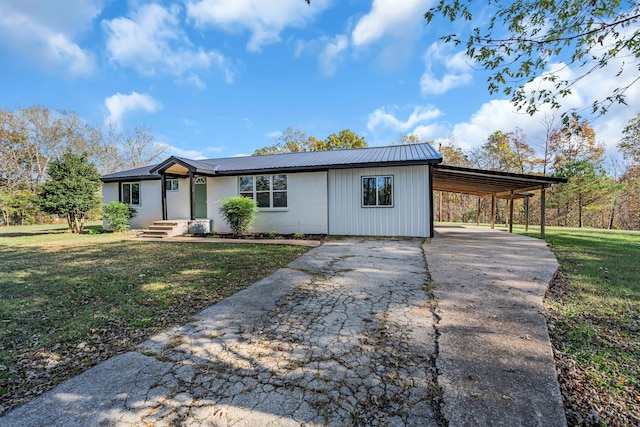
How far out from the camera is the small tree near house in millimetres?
12117

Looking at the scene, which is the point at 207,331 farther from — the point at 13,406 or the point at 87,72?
the point at 87,72

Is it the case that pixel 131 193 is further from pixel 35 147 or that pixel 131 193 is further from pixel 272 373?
pixel 35 147

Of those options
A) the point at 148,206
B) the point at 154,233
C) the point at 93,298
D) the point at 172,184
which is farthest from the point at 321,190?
the point at 148,206

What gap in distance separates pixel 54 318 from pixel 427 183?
966 centimetres

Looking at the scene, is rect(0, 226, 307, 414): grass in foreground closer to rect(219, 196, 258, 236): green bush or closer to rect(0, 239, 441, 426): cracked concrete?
rect(0, 239, 441, 426): cracked concrete

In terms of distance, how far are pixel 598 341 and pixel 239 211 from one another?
32.8 ft

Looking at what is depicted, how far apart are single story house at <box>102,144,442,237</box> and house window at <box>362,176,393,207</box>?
35 mm

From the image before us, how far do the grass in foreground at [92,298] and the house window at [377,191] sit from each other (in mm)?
3971

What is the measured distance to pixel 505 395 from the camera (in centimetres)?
185

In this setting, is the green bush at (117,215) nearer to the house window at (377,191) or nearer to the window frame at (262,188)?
the window frame at (262,188)

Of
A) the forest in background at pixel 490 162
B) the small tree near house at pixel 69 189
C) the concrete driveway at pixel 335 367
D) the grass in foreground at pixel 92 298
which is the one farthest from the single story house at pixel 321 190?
the forest in background at pixel 490 162

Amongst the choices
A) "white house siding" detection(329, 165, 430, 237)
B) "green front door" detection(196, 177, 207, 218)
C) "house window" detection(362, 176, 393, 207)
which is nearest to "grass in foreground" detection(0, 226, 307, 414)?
"white house siding" detection(329, 165, 430, 237)

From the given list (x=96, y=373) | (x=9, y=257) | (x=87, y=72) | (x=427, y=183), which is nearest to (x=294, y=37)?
(x=427, y=183)

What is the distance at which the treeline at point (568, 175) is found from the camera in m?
19.5
